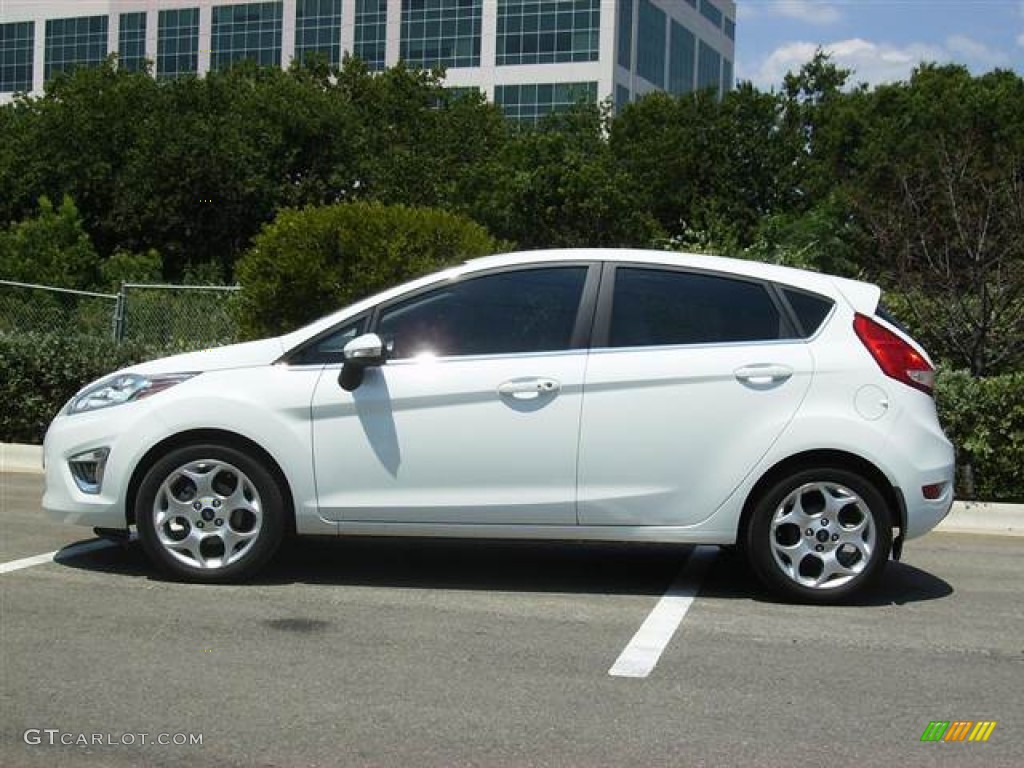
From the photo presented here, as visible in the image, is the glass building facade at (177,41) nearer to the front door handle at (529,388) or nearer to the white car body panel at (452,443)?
the white car body panel at (452,443)

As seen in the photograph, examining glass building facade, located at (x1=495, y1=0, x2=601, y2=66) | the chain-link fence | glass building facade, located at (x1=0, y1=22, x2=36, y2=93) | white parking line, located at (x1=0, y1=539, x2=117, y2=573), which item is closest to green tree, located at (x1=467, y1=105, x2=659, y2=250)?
the chain-link fence

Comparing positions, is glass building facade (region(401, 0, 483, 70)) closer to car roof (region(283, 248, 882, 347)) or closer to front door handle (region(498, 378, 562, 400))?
car roof (region(283, 248, 882, 347))

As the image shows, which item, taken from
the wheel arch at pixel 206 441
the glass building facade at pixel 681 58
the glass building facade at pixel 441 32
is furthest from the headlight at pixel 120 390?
the glass building facade at pixel 681 58

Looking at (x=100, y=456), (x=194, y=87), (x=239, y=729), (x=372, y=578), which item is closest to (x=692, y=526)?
(x=372, y=578)

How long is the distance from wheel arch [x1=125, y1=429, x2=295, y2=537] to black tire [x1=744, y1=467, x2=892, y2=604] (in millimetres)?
2368

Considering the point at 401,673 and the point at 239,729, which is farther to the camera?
the point at 401,673

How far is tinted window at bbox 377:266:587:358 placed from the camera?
6.14 m

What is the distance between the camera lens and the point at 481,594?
627cm

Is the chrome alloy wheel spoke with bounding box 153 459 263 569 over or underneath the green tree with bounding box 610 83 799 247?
underneath

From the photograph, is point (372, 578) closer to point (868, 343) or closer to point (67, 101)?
point (868, 343)

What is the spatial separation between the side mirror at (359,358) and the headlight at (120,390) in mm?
809

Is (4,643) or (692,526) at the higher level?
(692,526)

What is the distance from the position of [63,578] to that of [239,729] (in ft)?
8.52

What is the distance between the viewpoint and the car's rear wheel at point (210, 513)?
605cm
